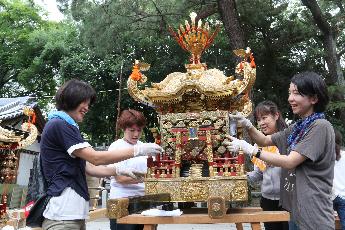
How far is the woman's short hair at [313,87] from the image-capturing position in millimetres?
3295

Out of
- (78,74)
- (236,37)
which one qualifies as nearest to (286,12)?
(236,37)

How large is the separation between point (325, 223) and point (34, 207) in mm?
2035

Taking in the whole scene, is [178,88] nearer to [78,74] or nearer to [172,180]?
[172,180]

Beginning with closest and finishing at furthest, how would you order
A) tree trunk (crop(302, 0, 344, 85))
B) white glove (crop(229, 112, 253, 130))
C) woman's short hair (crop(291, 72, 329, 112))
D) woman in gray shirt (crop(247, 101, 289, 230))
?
woman's short hair (crop(291, 72, 329, 112)) → white glove (crop(229, 112, 253, 130)) → woman in gray shirt (crop(247, 101, 289, 230)) → tree trunk (crop(302, 0, 344, 85))

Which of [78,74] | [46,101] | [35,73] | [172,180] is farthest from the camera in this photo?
[46,101]

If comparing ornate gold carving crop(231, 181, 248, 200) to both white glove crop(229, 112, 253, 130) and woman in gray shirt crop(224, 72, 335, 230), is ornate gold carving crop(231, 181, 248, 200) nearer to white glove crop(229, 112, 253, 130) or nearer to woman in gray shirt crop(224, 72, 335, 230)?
woman in gray shirt crop(224, 72, 335, 230)

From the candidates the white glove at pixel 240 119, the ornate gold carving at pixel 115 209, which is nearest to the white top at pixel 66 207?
the ornate gold carving at pixel 115 209

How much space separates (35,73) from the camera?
1024 inches

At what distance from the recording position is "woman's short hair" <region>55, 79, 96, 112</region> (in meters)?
3.12

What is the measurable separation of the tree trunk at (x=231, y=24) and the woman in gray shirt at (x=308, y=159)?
9321 mm

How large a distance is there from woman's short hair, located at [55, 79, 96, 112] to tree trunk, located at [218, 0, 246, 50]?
9.77m

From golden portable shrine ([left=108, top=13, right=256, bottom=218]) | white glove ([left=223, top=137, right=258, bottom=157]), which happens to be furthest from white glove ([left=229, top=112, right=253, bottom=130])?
white glove ([left=223, top=137, right=258, bottom=157])

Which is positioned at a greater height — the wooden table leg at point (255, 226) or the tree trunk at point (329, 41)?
the tree trunk at point (329, 41)

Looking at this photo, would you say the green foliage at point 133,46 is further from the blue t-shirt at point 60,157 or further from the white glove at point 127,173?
the blue t-shirt at point 60,157
